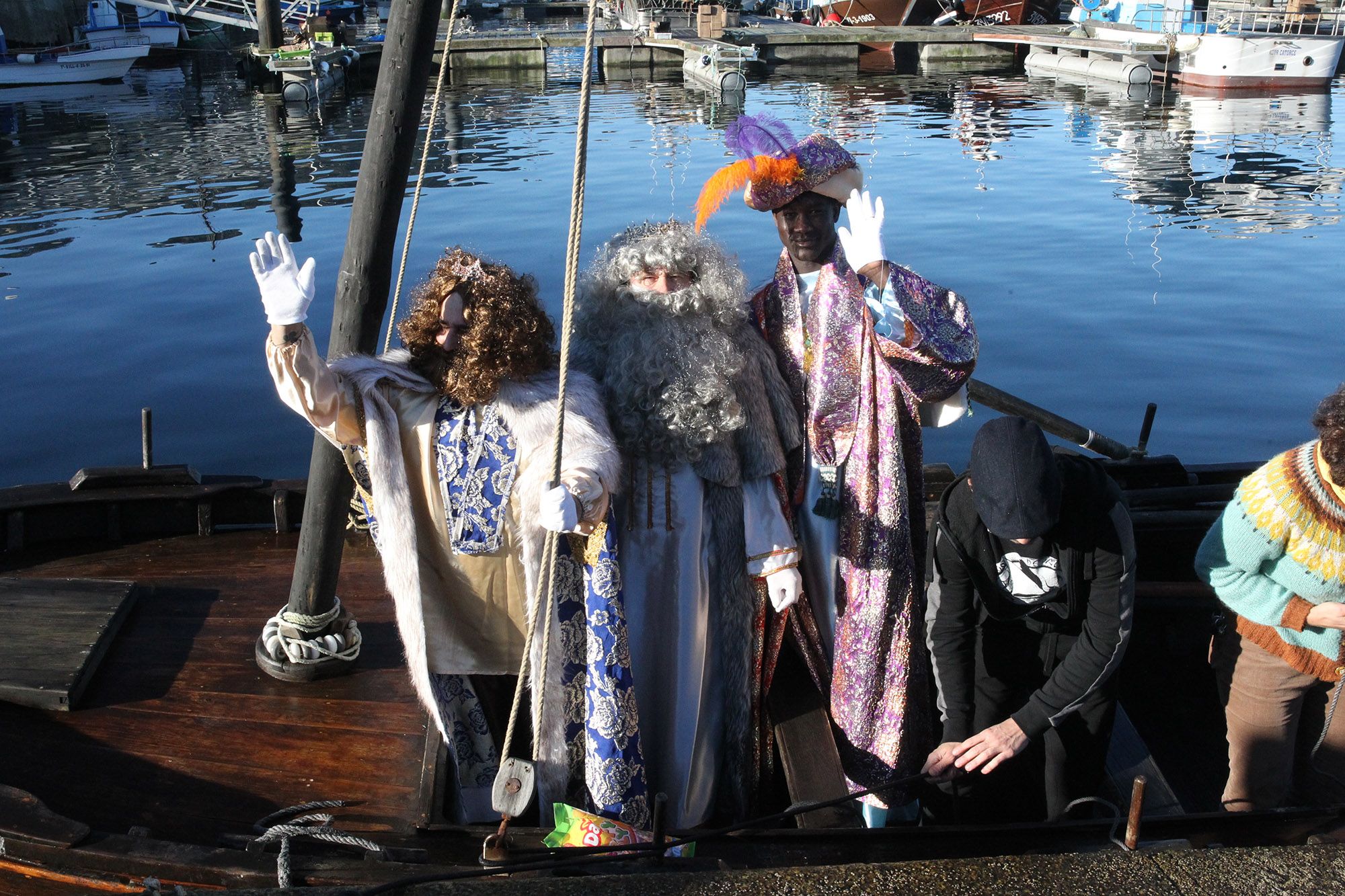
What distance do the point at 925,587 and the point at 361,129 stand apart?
21968mm

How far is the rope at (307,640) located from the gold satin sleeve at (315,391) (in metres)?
0.85

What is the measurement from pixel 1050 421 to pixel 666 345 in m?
2.47

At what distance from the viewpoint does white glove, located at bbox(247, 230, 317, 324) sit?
2.28 metres

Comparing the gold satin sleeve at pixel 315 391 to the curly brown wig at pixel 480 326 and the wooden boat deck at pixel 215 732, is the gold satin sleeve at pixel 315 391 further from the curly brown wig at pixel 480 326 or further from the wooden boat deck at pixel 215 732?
the wooden boat deck at pixel 215 732

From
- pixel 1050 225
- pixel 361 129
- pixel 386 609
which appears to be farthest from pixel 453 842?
pixel 361 129

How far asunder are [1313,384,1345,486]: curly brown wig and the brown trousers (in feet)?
1.74

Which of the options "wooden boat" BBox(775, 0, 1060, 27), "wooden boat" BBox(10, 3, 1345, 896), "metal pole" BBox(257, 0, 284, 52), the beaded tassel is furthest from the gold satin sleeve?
"wooden boat" BBox(775, 0, 1060, 27)

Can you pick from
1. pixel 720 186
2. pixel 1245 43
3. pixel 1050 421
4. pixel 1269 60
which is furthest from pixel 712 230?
pixel 1269 60

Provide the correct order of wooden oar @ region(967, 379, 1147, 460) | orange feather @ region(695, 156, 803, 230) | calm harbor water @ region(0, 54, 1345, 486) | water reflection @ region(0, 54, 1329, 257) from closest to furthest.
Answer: orange feather @ region(695, 156, 803, 230)
wooden oar @ region(967, 379, 1147, 460)
calm harbor water @ region(0, 54, 1345, 486)
water reflection @ region(0, 54, 1329, 257)

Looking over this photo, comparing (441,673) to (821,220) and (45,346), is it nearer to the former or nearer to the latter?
(821,220)

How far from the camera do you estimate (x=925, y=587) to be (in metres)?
2.84

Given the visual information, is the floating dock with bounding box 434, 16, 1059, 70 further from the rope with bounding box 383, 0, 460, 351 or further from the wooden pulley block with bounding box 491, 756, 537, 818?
the wooden pulley block with bounding box 491, 756, 537, 818

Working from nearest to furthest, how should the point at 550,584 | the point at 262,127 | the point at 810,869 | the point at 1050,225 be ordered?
the point at 810,869
the point at 550,584
the point at 1050,225
the point at 262,127

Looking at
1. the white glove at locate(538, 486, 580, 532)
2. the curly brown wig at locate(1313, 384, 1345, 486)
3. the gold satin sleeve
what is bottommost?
the white glove at locate(538, 486, 580, 532)
